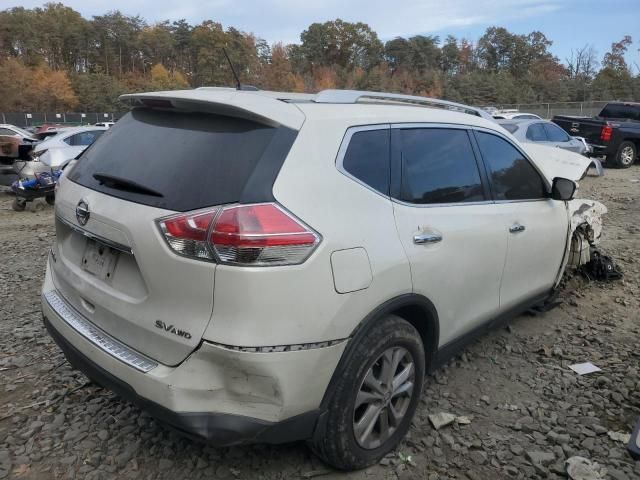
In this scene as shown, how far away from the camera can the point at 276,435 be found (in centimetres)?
204

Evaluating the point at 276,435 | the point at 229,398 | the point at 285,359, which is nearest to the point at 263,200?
the point at 285,359

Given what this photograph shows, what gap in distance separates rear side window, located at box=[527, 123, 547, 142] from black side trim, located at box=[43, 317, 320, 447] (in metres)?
11.8

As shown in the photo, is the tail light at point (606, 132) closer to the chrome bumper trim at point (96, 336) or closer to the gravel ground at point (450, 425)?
the gravel ground at point (450, 425)

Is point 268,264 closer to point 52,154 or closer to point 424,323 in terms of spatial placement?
point 424,323

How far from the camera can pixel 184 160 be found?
213 centimetres

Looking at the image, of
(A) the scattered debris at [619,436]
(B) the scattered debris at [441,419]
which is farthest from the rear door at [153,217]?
(A) the scattered debris at [619,436]

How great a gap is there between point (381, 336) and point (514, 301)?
160 cm

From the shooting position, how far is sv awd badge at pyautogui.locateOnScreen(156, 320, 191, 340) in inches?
77.3

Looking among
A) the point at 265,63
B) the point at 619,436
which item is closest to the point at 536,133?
the point at 619,436

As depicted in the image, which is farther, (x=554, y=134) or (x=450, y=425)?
(x=554, y=134)

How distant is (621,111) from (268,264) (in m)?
19.4

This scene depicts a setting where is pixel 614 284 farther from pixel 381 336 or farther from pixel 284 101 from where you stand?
pixel 284 101

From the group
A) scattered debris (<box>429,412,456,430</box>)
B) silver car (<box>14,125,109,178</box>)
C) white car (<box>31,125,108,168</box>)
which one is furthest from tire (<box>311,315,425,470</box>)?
white car (<box>31,125,108,168</box>)

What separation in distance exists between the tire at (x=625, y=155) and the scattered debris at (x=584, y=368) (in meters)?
14.3
